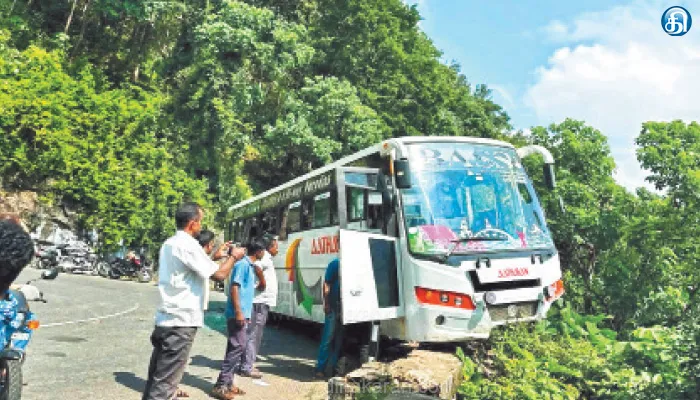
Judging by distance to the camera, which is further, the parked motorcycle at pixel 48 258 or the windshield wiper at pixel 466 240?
the parked motorcycle at pixel 48 258

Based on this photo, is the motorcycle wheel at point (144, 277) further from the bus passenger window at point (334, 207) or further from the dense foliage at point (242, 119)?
the bus passenger window at point (334, 207)

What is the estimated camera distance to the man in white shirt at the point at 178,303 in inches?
189

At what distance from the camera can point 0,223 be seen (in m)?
3.26

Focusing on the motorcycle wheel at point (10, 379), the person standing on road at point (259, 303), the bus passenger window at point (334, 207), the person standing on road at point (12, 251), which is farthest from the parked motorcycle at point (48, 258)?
the person standing on road at point (12, 251)

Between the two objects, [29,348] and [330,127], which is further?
[330,127]

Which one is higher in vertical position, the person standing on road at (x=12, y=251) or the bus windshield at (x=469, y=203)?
the bus windshield at (x=469, y=203)

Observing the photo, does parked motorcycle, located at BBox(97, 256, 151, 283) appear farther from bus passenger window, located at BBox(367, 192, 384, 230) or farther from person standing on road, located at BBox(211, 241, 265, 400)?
person standing on road, located at BBox(211, 241, 265, 400)

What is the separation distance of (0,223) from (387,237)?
5609mm

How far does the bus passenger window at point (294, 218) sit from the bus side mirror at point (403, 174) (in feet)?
14.9

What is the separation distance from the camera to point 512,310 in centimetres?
811

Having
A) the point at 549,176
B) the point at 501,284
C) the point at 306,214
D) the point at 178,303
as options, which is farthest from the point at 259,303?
the point at 549,176

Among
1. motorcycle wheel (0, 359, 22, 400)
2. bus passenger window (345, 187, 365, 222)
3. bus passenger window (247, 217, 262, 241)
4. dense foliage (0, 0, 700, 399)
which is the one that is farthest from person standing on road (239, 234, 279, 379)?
dense foliage (0, 0, 700, 399)

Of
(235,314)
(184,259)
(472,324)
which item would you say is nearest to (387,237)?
(472,324)

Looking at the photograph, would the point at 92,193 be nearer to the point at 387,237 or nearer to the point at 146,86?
the point at 146,86
